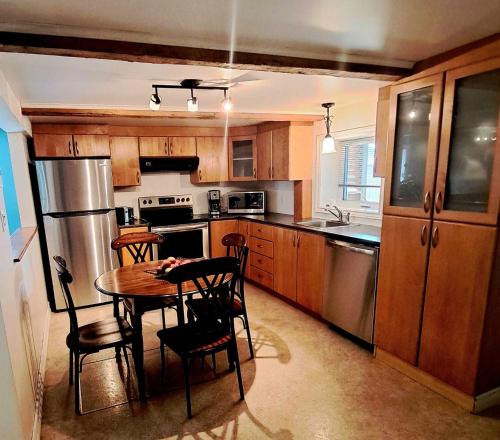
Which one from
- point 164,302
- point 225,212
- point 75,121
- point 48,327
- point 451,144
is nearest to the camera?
point 451,144

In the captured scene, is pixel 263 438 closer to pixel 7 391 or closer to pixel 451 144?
pixel 7 391

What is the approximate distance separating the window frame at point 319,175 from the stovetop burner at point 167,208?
1722 millimetres

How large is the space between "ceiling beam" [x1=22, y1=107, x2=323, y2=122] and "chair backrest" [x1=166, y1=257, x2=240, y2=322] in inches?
78.5

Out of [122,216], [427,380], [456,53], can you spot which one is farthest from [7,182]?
[427,380]

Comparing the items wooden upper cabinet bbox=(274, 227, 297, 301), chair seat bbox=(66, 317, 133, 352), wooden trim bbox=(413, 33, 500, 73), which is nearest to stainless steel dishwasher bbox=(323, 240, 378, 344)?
wooden upper cabinet bbox=(274, 227, 297, 301)

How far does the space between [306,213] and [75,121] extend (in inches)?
116

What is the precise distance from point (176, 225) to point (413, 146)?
9.45ft

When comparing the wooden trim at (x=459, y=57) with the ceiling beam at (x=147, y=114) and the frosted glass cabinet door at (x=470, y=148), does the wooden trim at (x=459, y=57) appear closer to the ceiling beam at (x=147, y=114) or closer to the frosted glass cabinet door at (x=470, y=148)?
the frosted glass cabinet door at (x=470, y=148)

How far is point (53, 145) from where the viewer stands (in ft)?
11.5

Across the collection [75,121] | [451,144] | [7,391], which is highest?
[75,121]

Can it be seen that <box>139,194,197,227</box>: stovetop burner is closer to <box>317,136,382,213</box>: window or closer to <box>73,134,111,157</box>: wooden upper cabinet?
<box>73,134,111,157</box>: wooden upper cabinet

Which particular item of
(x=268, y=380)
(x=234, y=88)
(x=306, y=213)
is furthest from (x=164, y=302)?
(x=306, y=213)

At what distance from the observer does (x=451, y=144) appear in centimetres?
192

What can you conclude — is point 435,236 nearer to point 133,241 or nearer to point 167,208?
point 133,241
